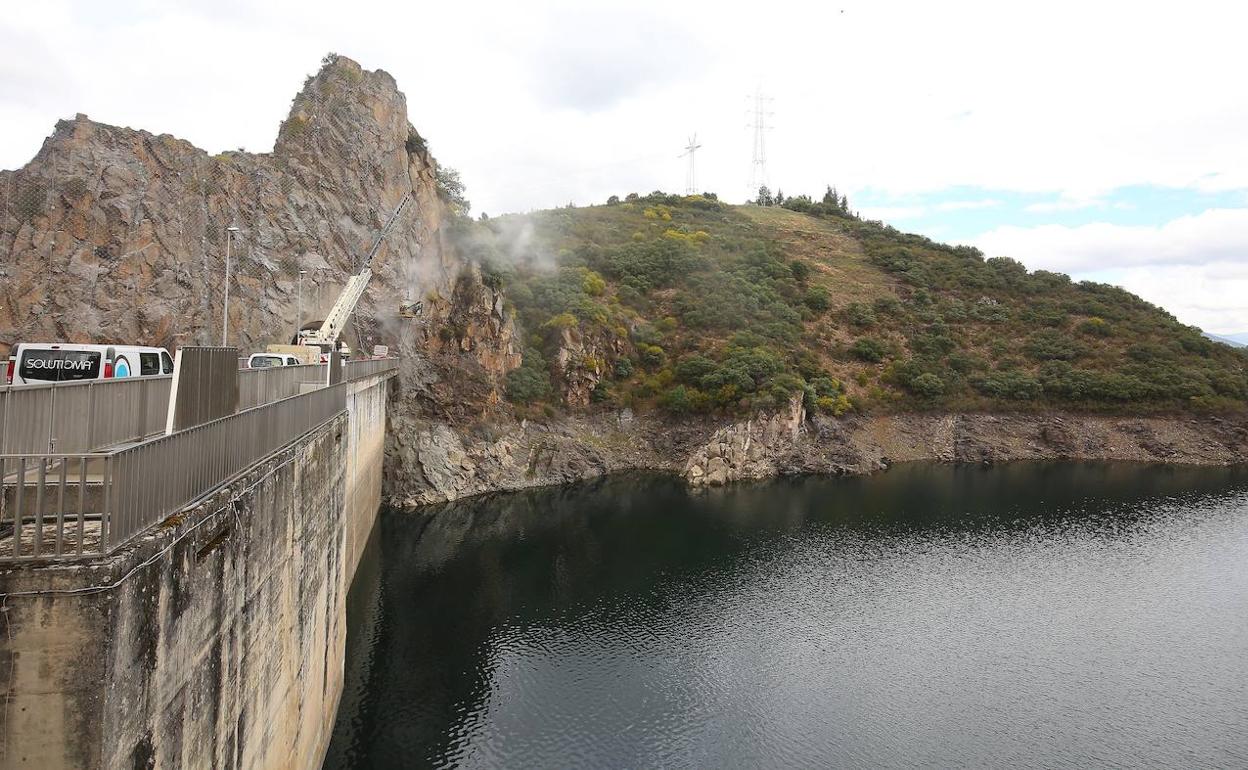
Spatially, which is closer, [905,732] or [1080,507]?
[905,732]

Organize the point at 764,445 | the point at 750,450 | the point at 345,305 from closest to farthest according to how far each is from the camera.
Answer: the point at 345,305, the point at 750,450, the point at 764,445

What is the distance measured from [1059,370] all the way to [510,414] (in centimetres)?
6178

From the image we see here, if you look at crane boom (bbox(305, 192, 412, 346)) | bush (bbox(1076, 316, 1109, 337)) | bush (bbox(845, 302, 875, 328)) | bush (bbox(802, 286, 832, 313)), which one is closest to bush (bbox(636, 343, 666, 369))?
bush (bbox(802, 286, 832, 313))

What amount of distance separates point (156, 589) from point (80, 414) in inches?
95.3

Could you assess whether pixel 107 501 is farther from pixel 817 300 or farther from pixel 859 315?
pixel 859 315

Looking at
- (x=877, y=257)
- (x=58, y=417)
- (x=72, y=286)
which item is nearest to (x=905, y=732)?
(x=58, y=417)

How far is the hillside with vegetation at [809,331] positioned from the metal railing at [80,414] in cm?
5094

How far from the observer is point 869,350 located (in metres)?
80.0

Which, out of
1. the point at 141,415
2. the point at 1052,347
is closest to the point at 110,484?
the point at 141,415

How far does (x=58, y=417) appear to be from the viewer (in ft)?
26.0

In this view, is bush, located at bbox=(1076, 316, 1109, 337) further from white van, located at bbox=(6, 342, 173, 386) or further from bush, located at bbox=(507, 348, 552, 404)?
white van, located at bbox=(6, 342, 173, 386)

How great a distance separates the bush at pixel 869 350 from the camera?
7994 cm

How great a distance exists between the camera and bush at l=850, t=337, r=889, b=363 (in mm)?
79938

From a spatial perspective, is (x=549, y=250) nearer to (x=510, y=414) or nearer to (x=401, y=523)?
(x=510, y=414)
